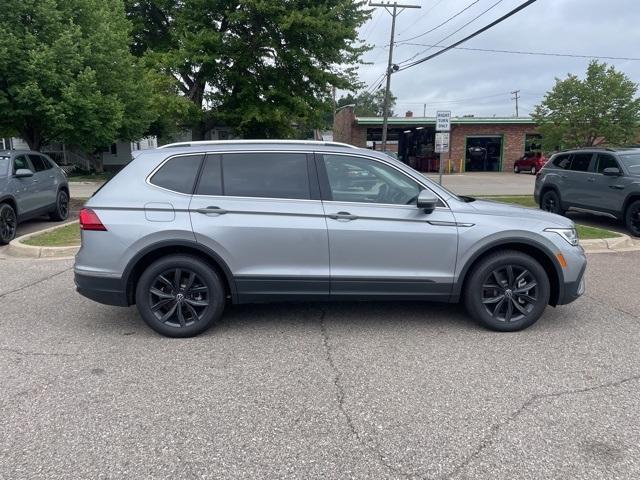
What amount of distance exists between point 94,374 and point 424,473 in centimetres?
257

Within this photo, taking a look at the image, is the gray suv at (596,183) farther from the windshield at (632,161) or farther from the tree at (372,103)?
the tree at (372,103)

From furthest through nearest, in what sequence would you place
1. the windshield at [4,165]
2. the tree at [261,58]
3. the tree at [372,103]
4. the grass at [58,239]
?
1. the tree at [372,103]
2. the tree at [261,58]
3. the windshield at [4,165]
4. the grass at [58,239]

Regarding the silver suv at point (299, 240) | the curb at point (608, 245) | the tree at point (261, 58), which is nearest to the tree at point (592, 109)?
the tree at point (261, 58)

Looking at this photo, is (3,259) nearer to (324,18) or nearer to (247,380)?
(247,380)

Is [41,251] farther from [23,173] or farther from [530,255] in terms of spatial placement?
[530,255]

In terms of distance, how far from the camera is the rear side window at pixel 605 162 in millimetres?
9820

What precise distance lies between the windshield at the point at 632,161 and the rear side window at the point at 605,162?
6.4 inches

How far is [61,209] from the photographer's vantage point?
11.0 metres

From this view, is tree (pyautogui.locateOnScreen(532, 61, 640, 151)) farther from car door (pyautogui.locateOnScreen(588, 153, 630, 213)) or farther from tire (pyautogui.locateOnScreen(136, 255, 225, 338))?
tire (pyautogui.locateOnScreen(136, 255, 225, 338))

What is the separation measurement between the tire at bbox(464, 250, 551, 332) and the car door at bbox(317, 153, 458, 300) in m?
0.28

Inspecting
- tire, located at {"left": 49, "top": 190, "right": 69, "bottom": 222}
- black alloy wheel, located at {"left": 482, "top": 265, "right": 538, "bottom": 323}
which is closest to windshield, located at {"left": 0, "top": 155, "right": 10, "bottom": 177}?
tire, located at {"left": 49, "top": 190, "right": 69, "bottom": 222}

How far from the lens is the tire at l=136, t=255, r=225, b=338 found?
14.2 ft

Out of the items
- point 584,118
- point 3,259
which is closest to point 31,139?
point 3,259

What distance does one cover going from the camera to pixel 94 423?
9.93 ft
